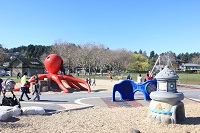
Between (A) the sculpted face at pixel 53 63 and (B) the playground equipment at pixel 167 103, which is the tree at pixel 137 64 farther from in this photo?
(B) the playground equipment at pixel 167 103

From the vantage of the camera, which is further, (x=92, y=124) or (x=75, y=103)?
(x=75, y=103)

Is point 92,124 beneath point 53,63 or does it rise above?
beneath

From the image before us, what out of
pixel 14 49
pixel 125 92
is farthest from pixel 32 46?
pixel 125 92

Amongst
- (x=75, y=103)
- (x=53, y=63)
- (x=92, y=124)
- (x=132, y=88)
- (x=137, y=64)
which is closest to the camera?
(x=92, y=124)

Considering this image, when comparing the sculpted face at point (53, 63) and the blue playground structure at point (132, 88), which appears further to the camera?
the sculpted face at point (53, 63)

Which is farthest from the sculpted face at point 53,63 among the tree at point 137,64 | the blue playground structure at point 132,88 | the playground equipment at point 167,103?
the tree at point 137,64

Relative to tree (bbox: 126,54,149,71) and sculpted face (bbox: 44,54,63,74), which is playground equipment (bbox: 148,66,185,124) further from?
tree (bbox: 126,54,149,71)

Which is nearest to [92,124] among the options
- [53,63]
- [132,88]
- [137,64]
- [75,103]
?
[75,103]

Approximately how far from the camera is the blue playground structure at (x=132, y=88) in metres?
15.5

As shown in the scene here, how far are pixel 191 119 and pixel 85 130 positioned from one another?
4009mm

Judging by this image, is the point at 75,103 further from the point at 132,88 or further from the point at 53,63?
the point at 53,63

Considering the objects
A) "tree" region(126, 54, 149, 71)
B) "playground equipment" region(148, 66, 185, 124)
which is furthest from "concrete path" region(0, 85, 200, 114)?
"tree" region(126, 54, 149, 71)

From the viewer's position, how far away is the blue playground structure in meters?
15.5

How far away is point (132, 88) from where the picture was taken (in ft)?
52.2
